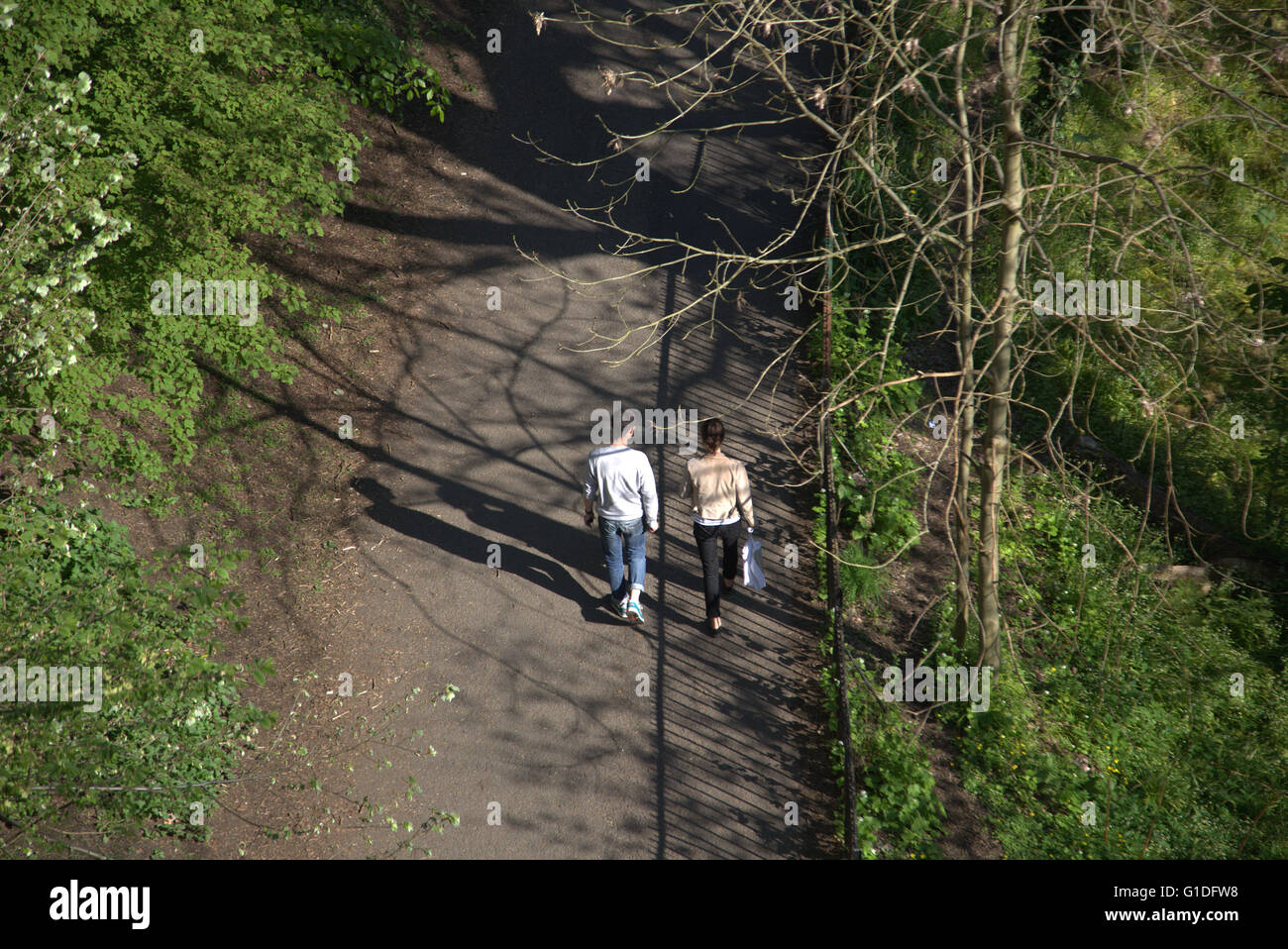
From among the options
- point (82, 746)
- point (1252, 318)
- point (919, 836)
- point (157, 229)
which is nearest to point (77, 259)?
point (157, 229)

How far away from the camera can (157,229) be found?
23.6 ft

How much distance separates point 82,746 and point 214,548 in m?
3.04

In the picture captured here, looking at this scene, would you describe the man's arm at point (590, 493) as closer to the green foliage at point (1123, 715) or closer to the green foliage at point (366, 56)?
the green foliage at point (1123, 715)

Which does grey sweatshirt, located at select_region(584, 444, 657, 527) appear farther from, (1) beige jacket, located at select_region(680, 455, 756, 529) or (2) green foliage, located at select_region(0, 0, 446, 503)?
(2) green foliage, located at select_region(0, 0, 446, 503)

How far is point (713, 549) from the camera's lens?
728cm

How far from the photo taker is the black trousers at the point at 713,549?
7.22 m

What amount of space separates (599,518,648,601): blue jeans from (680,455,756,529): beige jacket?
508 mm

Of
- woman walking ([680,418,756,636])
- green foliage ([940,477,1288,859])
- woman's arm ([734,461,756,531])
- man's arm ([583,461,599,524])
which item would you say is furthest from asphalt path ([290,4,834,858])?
green foliage ([940,477,1288,859])

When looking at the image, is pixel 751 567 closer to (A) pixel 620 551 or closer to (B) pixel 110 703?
(A) pixel 620 551

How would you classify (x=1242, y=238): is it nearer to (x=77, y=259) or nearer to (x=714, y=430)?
(x=714, y=430)

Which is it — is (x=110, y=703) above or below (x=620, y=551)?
below

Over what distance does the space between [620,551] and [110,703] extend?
365cm

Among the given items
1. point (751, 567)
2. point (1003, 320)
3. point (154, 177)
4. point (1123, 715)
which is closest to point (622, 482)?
point (751, 567)

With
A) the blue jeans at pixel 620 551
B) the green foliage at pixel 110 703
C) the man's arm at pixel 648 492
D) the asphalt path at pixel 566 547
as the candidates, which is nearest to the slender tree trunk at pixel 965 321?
the asphalt path at pixel 566 547
